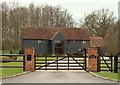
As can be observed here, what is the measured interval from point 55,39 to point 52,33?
1.73 meters

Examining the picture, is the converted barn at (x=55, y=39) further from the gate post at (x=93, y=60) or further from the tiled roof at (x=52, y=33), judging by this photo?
the gate post at (x=93, y=60)

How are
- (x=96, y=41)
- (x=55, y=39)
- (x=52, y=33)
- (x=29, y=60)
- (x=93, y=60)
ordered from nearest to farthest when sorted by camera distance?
(x=29, y=60), (x=93, y=60), (x=55, y=39), (x=52, y=33), (x=96, y=41)

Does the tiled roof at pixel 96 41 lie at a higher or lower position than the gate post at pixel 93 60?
higher

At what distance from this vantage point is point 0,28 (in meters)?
58.6

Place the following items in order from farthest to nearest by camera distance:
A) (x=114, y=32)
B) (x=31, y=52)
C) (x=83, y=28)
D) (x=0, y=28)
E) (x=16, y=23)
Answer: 1. (x=83, y=28)
2. (x=16, y=23)
3. (x=0, y=28)
4. (x=114, y=32)
5. (x=31, y=52)

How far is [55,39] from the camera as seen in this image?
67.6 meters

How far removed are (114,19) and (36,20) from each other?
1816 cm

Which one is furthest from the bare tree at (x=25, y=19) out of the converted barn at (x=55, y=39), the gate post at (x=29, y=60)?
the gate post at (x=29, y=60)

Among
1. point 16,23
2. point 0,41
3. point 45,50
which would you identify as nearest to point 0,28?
point 0,41

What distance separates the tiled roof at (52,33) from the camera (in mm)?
67688

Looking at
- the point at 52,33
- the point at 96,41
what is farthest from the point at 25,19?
the point at 96,41

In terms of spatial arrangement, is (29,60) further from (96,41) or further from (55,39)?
(96,41)

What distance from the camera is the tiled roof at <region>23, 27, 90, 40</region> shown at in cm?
6769

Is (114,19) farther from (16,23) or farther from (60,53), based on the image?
(16,23)
